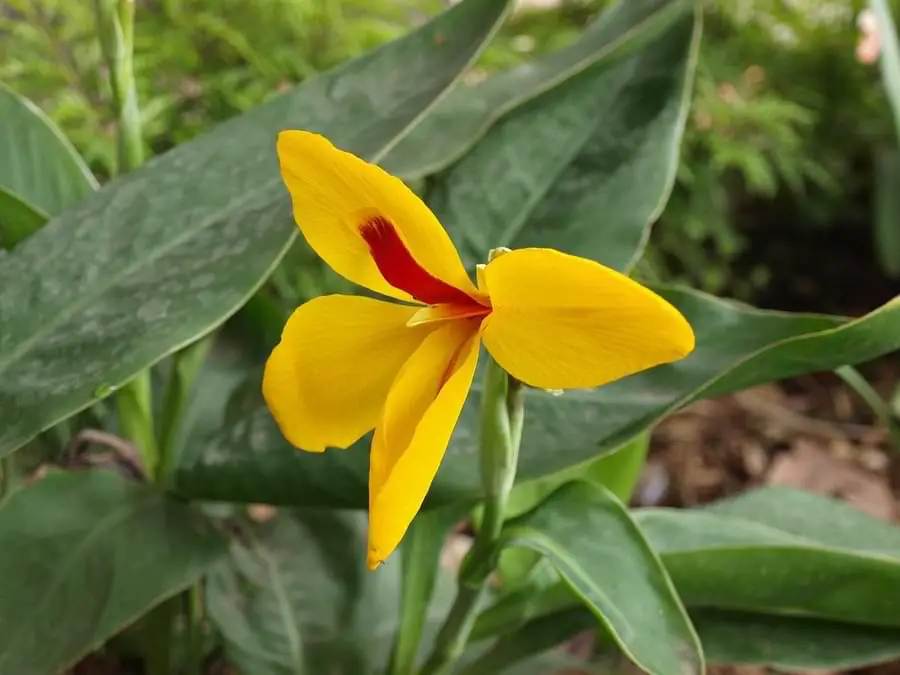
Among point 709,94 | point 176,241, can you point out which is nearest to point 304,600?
point 176,241

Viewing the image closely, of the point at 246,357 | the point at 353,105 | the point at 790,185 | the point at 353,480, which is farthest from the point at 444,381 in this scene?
the point at 790,185

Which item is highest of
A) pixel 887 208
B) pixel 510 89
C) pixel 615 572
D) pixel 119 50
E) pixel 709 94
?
pixel 119 50

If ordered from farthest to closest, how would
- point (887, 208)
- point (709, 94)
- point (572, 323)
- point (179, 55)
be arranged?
point (887, 208)
point (709, 94)
point (179, 55)
point (572, 323)

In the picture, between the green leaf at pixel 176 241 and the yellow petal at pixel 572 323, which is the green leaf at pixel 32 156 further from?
the yellow petal at pixel 572 323

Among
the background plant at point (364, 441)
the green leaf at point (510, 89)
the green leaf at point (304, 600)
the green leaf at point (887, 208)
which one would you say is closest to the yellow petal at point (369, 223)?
the background plant at point (364, 441)

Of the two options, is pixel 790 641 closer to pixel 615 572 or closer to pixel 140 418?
pixel 615 572

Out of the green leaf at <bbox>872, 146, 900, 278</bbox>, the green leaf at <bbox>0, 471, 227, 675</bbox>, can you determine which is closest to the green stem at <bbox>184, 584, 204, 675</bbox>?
the green leaf at <bbox>0, 471, 227, 675</bbox>
